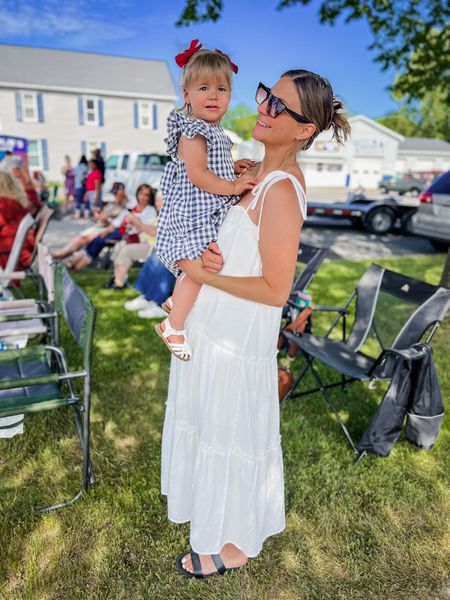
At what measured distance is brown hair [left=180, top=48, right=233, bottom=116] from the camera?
170cm

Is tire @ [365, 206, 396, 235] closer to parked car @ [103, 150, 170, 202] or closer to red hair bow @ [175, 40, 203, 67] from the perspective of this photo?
parked car @ [103, 150, 170, 202]

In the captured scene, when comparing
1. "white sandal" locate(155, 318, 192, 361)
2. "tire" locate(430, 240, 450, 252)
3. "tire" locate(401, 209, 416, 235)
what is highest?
"white sandal" locate(155, 318, 192, 361)

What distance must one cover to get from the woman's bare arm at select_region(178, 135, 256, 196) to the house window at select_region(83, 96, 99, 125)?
91.6ft

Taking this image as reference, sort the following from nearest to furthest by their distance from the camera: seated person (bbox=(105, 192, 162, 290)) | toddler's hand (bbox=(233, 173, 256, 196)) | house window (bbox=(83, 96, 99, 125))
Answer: toddler's hand (bbox=(233, 173, 256, 196)), seated person (bbox=(105, 192, 162, 290)), house window (bbox=(83, 96, 99, 125))

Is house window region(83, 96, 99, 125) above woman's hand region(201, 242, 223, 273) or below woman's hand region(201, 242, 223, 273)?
above

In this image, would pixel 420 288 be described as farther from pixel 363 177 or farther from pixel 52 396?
pixel 363 177

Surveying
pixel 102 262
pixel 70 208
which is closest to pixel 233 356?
pixel 102 262

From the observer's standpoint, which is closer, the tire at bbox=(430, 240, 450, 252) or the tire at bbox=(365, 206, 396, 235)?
the tire at bbox=(430, 240, 450, 252)

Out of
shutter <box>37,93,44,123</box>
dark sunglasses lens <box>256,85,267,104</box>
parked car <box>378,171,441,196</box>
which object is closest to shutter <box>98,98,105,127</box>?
shutter <box>37,93,44,123</box>

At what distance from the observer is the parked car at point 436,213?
9.05 meters

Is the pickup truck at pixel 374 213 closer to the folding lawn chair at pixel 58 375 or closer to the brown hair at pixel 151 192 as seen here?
the brown hair at pixel 151 192

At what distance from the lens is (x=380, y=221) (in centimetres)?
1270

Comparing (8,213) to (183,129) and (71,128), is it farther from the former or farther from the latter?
(71,128)

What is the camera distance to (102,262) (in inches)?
305
